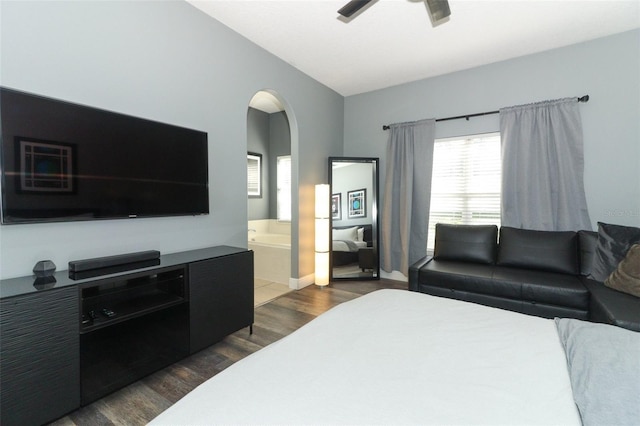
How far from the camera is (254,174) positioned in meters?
5.12

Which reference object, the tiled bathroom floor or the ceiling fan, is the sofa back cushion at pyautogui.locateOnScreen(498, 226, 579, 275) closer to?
the ceiling fan

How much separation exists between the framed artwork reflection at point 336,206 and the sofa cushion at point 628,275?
111 inches

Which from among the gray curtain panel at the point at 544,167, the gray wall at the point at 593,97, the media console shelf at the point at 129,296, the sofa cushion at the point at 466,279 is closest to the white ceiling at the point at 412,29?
the gray wall at the point at 593,97

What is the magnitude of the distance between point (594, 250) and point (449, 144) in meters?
1.92

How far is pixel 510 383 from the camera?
0.90 metres

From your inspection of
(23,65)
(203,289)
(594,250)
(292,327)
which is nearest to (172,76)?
(23,65)

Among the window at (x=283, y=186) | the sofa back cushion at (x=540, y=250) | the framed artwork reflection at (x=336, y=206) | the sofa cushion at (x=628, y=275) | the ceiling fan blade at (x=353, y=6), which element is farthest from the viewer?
the window at (x=283, y=186)

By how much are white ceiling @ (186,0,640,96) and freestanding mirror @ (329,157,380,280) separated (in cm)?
134

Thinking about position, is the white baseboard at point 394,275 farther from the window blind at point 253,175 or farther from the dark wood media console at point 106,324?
the window blind at point 253,175

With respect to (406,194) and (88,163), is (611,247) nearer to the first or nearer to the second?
(406,194)

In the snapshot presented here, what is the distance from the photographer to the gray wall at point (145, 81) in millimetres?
1606

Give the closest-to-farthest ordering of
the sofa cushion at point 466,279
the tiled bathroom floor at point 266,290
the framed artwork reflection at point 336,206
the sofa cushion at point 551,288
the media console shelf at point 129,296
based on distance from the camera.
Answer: the media console shelf at point 129,296 → the sofa cushion at point 551,288 → the sofa cushion at point 466,279 → the tiled bathroom floor at point 266,290 → the framed artwork reflection at point 336,206

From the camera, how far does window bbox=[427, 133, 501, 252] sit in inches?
141

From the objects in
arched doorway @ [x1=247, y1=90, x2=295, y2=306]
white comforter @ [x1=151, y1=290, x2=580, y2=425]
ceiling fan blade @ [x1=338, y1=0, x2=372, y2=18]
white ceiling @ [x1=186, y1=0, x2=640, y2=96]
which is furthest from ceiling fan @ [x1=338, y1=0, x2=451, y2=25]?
arched doorway @ [x1=247, y1=90, x2=295, y2=306]
